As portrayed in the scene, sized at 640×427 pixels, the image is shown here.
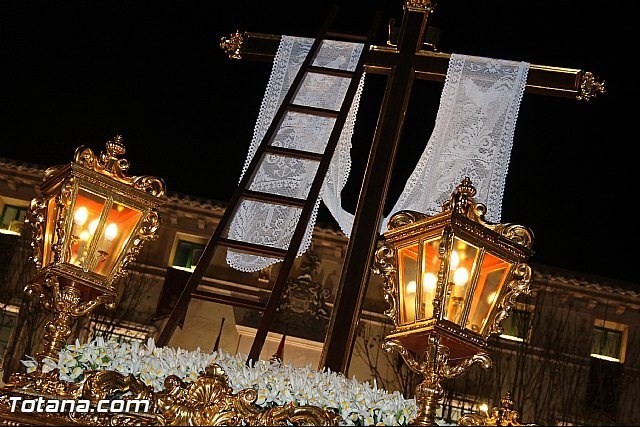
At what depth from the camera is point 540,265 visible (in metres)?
19.6

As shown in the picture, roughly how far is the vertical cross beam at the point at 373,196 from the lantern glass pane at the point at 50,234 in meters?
1.42

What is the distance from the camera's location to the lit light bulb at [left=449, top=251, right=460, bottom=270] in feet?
14.5

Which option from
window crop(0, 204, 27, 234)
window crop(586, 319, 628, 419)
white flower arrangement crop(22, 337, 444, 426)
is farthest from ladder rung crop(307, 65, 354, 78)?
window crop(0, 204, 27, 234)

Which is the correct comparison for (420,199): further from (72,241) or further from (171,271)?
(171,271)

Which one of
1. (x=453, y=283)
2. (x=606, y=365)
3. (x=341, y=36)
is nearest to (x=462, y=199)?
(x=453, y=283)

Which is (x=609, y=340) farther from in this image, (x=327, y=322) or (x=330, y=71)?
(x=330, y=71)

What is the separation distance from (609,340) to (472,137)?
1566 centimetres

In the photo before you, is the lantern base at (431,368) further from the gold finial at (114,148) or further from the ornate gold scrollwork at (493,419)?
the gold finial at (114,148)

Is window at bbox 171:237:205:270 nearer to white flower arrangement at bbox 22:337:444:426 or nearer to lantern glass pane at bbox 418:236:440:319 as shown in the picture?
lantern glass pane at bbox 418:236:440:319

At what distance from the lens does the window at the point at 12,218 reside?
21125 mm

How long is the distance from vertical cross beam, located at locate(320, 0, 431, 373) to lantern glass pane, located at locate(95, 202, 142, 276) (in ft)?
3.67

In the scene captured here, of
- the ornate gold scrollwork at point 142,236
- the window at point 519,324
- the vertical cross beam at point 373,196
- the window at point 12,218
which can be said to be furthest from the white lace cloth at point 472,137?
the window at point 12,218

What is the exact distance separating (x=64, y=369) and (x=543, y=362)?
16.3m

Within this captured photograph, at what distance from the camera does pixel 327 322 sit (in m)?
20.2
